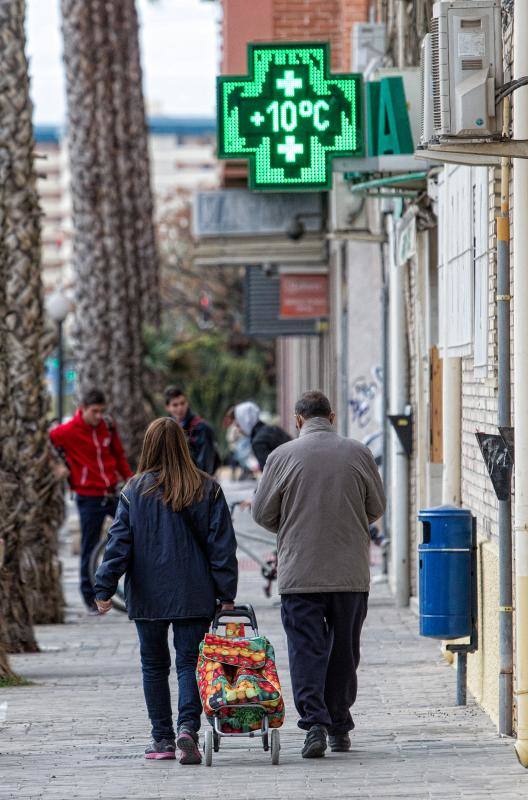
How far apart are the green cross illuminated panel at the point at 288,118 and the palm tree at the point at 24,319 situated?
8.97ft

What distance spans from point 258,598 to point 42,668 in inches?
175

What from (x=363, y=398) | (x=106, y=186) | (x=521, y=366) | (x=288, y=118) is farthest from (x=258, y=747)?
(x=106, y=186)

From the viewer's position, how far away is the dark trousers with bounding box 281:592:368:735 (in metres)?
7.87

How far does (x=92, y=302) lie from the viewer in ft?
73.7

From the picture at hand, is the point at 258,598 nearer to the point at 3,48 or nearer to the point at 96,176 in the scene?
the point at 3,48

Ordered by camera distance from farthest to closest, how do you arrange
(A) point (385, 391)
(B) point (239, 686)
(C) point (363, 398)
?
(C) point (363, 398)
(A) point (385, 391)
(B) point (239, 686)

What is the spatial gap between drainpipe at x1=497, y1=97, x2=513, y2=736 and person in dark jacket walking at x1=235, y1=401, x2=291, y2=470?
4842 millimetres

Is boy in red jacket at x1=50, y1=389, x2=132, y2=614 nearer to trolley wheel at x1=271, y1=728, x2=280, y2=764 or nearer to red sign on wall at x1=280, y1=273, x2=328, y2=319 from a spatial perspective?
trolley wheel at x1=271, y1=728, x2=280, y2=764

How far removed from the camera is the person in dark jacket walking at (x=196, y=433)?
14.4 m

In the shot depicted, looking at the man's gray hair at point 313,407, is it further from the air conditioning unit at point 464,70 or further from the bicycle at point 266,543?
the bicycle at point 266,543

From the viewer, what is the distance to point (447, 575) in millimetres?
8844

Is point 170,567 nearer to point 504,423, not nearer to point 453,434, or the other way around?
point 504,423

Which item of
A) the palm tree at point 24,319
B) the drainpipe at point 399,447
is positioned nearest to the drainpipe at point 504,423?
the palm tree at point 24,319

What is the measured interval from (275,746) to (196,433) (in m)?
7.04
